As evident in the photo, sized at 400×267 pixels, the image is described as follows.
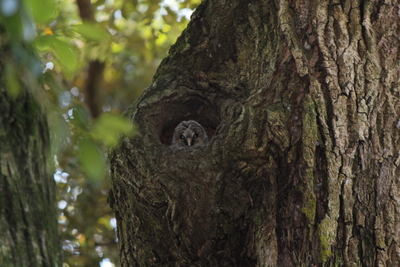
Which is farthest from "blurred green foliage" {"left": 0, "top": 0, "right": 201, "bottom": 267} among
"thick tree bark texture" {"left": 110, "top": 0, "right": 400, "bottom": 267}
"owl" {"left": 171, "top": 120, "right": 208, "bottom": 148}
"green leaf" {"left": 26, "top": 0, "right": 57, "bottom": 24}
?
"owl" {"left": 171, "top": 120, "right": 208, "bottom": 148}

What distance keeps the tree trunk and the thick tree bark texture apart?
51.7 inches

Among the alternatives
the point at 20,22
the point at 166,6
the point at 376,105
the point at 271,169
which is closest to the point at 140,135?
the point at 271,169

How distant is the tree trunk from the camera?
1611 mm

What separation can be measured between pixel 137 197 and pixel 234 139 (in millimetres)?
751

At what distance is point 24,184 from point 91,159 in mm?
329

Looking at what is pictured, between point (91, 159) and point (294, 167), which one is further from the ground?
point (294, 167)

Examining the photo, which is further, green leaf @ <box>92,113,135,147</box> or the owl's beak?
the owl's beak

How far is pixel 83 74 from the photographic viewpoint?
8469 millimetres

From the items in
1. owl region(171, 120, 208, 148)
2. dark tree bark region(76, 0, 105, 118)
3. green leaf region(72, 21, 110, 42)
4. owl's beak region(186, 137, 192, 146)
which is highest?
dark tree bark region(76, 0, 105, 118)

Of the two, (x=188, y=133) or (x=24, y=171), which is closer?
(x=24, y=171)

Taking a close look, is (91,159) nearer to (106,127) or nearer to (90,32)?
(106,127)

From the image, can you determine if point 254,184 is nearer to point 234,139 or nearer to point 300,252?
point 234,139

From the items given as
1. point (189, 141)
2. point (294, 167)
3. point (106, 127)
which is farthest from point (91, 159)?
point (189, 141)

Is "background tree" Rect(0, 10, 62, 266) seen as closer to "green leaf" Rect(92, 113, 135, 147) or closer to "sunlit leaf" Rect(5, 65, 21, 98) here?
"sunlit leaf" Rect(5, 65, 21, 98)
